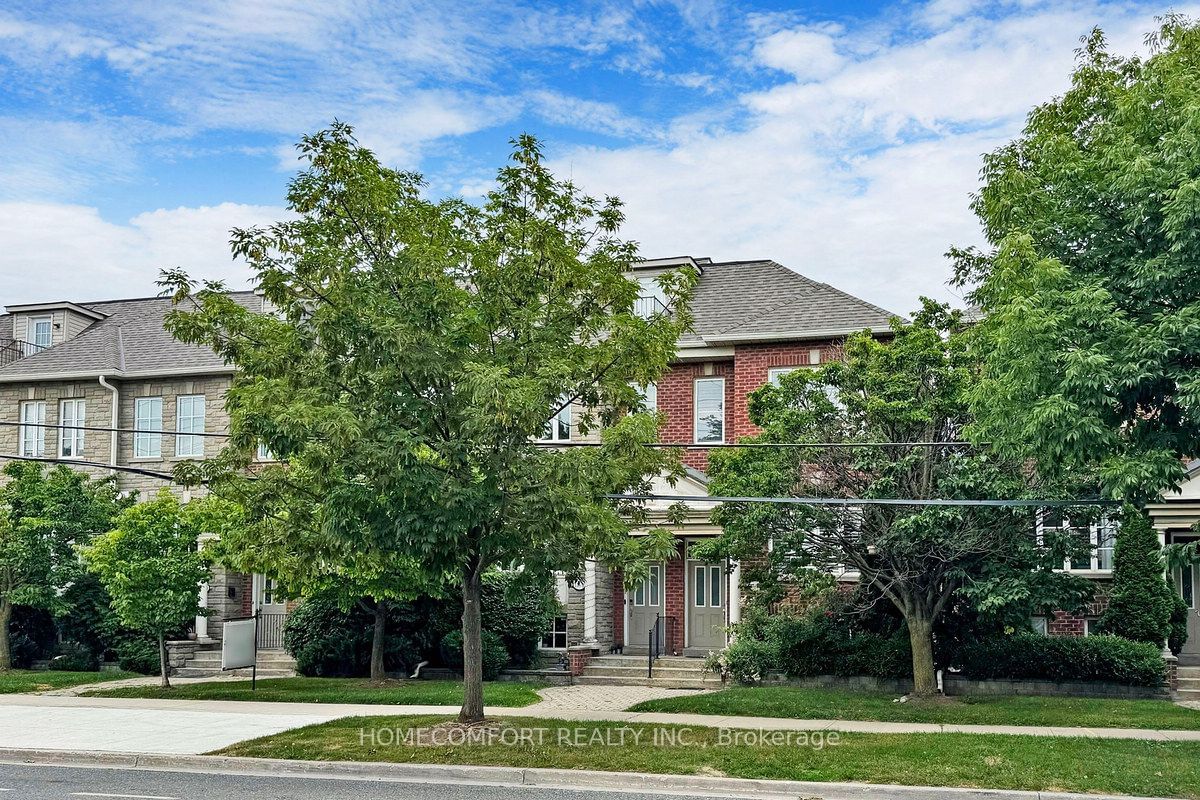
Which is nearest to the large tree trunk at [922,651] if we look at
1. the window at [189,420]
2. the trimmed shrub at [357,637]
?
the trimmed shrub at [357,637]

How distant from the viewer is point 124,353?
1219 inches

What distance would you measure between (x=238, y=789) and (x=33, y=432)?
21192mm

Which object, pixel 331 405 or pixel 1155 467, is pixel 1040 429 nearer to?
pixel 1155 467

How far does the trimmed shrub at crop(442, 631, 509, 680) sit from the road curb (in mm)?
9616

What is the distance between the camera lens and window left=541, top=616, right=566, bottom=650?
84.8ft

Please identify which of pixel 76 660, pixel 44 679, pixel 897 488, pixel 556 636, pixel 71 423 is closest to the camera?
pixel 897 488

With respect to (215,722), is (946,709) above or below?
above

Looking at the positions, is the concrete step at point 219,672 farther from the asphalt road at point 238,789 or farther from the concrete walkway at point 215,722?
the asphalt road at point 238,789

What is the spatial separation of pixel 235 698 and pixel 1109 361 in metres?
16.0

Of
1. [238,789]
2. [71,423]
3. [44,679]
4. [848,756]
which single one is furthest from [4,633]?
[848,756]

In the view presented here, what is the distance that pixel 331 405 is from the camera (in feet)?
45.6

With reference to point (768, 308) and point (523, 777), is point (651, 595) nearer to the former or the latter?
point (768, 308)

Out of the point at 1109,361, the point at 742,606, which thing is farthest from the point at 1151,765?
the point at 742,606

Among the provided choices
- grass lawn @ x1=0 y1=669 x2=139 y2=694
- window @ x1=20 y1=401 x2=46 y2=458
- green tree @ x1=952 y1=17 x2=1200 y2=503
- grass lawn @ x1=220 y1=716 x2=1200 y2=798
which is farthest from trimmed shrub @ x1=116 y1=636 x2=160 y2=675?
green tree @ x1=952 y1=17 x2=1200 y2=503
